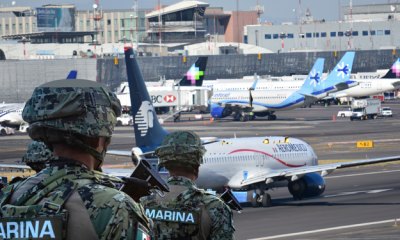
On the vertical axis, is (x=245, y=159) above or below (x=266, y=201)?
above

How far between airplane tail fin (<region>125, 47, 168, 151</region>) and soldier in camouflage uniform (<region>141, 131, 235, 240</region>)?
20.4 meters

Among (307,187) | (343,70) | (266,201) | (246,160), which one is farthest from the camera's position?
(343,70)

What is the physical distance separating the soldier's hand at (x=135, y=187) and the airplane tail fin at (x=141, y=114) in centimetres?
2329

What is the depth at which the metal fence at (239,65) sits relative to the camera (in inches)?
4545

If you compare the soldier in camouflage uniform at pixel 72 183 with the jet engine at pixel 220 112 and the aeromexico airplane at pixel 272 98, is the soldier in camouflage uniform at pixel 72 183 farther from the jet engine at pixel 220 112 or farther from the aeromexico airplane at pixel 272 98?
the jet engine at pixel 220 112

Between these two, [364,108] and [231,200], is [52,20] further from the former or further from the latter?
[231,200]

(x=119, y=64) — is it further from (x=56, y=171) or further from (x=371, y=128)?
(x=56, y=171)

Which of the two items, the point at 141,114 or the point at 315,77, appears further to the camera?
the point at 315,77

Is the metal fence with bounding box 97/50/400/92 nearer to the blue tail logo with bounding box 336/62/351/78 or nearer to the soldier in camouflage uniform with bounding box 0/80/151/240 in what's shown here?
the blue tail logo with bounding box 336/62/351/78

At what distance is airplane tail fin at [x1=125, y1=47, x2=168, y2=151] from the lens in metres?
26.9

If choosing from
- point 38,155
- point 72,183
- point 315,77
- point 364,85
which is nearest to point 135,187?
point 72,183

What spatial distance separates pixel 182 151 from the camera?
642 centimetres

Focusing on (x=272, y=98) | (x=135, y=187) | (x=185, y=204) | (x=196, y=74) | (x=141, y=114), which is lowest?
(x=272, y=98)

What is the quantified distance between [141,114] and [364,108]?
59.7 metres
